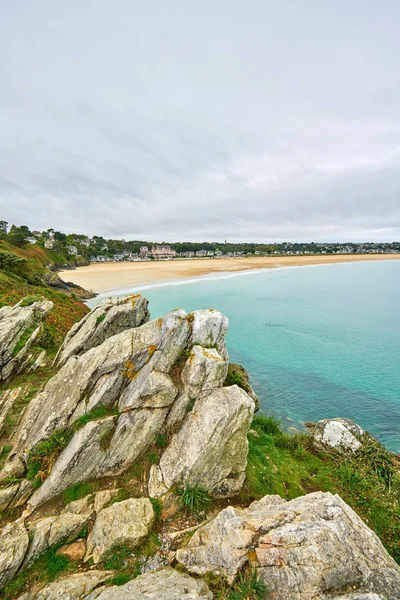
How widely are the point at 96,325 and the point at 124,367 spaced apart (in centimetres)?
607

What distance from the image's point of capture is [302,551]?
5926mm

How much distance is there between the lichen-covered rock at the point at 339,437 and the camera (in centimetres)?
1306

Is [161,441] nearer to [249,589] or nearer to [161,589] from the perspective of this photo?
[161,589]

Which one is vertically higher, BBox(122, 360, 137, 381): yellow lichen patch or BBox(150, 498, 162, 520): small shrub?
BBox(122, 360, 137, 381): yellow lichen patch

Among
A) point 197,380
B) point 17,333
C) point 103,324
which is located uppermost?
point 103,324

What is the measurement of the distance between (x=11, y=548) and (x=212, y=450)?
632 cm

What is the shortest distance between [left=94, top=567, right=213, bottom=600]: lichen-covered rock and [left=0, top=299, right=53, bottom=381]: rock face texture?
12.7 metres

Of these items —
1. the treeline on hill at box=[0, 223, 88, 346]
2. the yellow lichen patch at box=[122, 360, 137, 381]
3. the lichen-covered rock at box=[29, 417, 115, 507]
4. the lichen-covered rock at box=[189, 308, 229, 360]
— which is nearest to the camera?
the lichen-covered rock at box=[29, 417, 115, 507]

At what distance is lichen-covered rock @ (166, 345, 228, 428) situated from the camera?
10.5 metres

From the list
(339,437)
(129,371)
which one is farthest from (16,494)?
(339,437)

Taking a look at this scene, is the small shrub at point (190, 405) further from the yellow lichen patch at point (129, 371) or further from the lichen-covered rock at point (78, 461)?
the lichen-covered rock at point (78, 461)

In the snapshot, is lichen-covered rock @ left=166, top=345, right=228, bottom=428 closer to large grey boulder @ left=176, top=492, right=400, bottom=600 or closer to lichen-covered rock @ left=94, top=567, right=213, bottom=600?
large grey boulder @ left=176, top=492, right=400, bottom=600

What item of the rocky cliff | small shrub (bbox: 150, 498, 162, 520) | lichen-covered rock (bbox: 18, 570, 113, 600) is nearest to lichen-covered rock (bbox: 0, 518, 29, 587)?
the rocky cliff

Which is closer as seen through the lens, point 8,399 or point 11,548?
point 11,548
